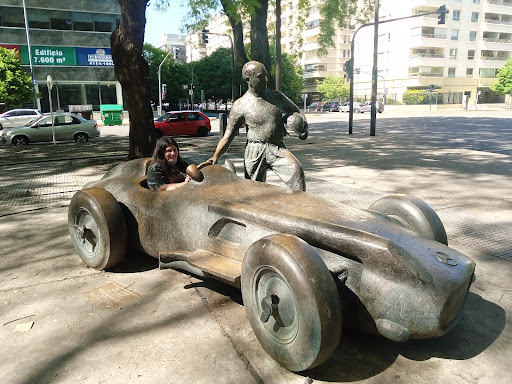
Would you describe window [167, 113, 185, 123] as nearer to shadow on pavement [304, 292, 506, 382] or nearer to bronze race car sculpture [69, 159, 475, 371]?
bronze race car sculpture [69, 159, 475, 371]

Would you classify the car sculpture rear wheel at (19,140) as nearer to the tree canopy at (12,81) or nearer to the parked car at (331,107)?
the tree canopy at (12,81)

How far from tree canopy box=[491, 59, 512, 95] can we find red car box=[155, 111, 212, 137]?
2033 inches

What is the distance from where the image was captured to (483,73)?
60.3 meters

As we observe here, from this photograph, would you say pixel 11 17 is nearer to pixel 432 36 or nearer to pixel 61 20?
pixel 61 20

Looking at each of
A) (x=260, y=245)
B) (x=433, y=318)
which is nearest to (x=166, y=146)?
(x=260, y=245)

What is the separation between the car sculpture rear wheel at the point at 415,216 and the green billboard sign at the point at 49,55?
34661 mm

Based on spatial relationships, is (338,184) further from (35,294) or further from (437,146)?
(437,146)

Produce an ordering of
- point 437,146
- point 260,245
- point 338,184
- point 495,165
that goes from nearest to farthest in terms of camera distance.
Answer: point 260,245
point 338,184
point 495,165
point 437,146

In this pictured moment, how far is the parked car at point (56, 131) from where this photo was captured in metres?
17.4

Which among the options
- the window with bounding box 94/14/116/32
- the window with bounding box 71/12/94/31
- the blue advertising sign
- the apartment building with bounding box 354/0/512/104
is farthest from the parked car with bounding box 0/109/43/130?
the apartment building with bounding box 354/0/512/104

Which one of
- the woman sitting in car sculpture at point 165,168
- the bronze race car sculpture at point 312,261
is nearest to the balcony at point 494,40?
the woman sitting in car sculpture at point 165,168

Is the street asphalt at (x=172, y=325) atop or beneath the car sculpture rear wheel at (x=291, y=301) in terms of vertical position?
beneath

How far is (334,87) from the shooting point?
213 feet

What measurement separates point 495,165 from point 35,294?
10.1 m
